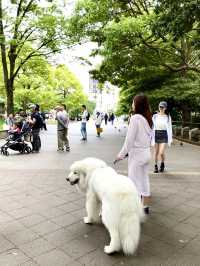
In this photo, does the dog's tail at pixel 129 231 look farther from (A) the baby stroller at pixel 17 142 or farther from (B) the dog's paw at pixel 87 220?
(A) the baby stroller at pixel 17 142

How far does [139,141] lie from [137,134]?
0.11 metres

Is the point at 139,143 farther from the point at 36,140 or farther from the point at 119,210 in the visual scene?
the point at 36,140

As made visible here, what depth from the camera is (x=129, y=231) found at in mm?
3154

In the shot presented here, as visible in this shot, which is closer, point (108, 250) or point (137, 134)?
point (108, 250)

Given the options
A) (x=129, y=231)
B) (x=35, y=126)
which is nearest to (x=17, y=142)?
(x=35, y=126)

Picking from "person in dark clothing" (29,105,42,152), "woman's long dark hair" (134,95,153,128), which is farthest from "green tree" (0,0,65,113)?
"woman's long dark hair" (134,95,153,128)

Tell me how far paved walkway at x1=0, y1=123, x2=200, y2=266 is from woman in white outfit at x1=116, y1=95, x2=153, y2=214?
2.41 ft

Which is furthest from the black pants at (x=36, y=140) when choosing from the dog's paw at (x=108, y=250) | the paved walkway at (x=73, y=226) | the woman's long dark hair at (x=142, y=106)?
the dog's paw at (x=108, y=250)

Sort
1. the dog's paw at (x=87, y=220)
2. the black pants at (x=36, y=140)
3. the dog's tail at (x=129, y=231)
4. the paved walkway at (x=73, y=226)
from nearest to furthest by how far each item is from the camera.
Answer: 1. the dog's tail at (x=129, y=231)
2. the paved walkway at (x=73, y=226)
3. the dog's paw at (x=87, y=220)
4. the black pants at (x=36, y=140)

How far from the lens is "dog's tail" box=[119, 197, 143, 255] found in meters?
3.15

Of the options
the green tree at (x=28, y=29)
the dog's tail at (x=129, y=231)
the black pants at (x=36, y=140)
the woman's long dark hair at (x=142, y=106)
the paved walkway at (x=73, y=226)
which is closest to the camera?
the dog's tail at (x=129, y=231)

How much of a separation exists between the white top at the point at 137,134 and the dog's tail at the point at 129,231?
134 centimetres

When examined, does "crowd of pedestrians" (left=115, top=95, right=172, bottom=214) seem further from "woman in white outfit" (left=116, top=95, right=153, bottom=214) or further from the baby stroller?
the baby stroller

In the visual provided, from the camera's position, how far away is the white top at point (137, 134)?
4320 millimetres
